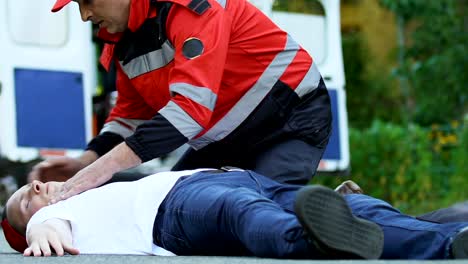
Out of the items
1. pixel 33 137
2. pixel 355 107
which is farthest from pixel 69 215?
pixel 355 107

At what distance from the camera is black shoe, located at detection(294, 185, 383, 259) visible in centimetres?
388

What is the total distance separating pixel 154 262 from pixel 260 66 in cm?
133

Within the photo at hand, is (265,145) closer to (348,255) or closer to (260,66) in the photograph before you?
(260,66)

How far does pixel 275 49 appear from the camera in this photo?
5.40m

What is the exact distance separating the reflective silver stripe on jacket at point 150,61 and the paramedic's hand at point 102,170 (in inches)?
20.2

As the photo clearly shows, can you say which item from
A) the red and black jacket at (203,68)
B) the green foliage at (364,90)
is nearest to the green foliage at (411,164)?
the red and black jacket at (203,68)

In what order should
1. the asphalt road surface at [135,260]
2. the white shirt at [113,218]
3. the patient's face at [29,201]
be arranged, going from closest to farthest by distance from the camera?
the asphalt road surface at [135,260] < the white shirt at [113,218] < the patient's face at [29,201]

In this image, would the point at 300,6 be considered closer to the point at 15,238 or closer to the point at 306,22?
the point at 306,22

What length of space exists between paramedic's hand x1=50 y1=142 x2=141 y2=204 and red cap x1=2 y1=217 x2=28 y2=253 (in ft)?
1.15

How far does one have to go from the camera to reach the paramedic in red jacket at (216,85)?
4.93 metres

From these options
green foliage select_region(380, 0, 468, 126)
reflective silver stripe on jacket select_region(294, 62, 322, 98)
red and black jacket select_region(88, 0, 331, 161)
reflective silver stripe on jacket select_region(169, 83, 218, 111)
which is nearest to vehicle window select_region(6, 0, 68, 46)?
red and black jacket select_region(88, 0, 331, 161)

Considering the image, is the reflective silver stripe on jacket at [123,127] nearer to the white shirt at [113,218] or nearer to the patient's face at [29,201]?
the patient's face at [29,201]

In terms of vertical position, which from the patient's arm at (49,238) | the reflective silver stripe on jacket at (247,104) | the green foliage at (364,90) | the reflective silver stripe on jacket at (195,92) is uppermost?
the reflective silver stripe on jacket at (195,92)

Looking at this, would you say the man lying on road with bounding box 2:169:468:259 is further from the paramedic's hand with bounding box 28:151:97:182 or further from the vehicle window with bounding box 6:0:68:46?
the vehicle window with bounding box 6:0:68:46
